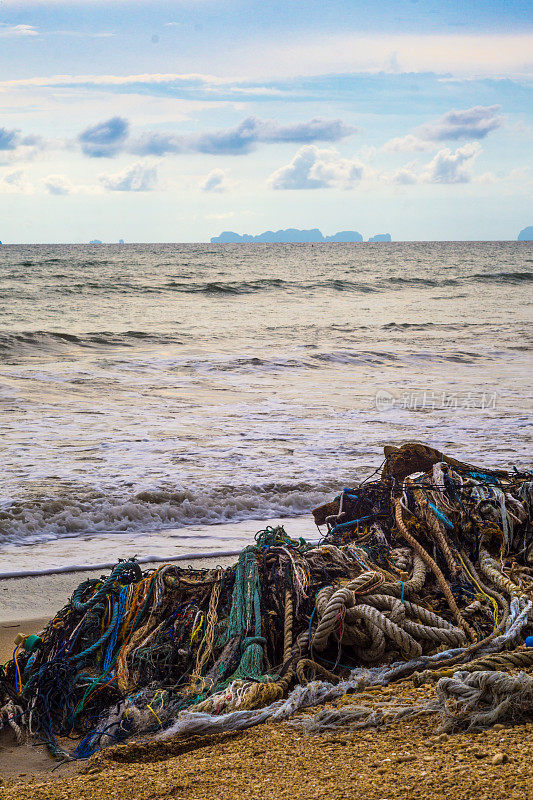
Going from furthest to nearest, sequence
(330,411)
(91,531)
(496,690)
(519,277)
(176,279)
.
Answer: (519,277), (176,279), (330,411), (91,531), (496,690)

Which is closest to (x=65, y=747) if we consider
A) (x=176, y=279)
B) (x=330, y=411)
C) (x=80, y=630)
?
(x=80, y=630)

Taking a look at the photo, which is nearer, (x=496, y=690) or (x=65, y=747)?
(x=496, y=690)

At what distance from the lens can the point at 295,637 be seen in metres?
3.14

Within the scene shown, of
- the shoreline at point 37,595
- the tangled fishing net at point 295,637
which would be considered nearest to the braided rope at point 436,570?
the tangled fishing net at point 295,637

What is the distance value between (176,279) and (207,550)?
110ft

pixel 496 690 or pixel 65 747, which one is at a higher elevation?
pixel 496 690

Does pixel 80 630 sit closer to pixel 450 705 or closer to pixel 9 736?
pixel 9 736

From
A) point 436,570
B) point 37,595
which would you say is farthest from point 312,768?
point 37,595

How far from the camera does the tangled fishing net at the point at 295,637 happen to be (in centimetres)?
270

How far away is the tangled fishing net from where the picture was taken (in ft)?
8.85

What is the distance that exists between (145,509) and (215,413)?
12.1 ft

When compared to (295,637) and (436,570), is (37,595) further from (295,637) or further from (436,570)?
(436,570)

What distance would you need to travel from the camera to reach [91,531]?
227 inches

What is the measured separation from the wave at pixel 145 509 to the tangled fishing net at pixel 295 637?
225cm
